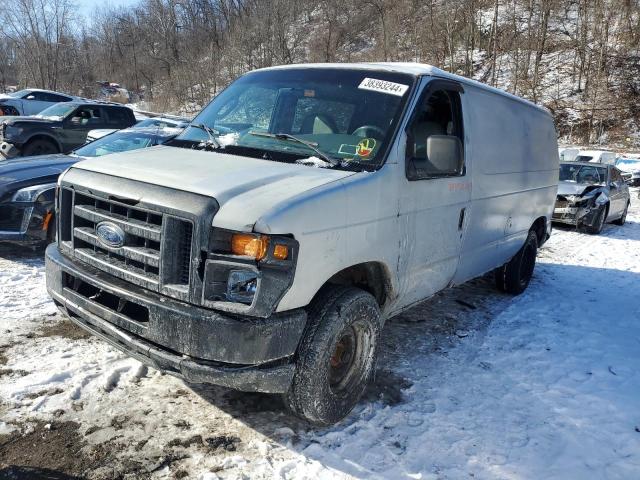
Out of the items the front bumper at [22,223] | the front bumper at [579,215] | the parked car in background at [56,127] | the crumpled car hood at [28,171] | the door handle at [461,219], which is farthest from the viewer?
the parked car in background at [56,127]

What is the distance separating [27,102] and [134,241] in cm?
2190

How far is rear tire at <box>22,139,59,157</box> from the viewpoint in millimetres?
12070

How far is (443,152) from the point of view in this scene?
3559 mm

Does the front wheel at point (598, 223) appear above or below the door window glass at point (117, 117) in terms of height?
below

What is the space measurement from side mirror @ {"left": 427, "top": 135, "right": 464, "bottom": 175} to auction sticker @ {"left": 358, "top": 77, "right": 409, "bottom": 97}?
0.43 metres

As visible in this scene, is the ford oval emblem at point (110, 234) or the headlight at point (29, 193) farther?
the headlight at point (29, 193)

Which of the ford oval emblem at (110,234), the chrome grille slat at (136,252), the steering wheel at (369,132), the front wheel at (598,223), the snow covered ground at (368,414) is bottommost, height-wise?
the snow covered ground at (368,414)

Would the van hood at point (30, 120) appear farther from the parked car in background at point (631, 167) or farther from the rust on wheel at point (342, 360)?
the parked car in background at point (631, 167)

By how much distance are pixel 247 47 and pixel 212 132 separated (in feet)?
138

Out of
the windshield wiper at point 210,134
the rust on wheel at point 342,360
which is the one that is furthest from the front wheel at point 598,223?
the windshield wiper at point 210,134

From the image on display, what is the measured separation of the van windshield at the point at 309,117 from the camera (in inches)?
137

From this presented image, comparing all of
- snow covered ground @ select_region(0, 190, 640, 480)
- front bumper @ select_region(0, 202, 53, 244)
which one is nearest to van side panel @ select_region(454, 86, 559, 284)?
snow covered ground @ select_region(0, 190, 640, 480)

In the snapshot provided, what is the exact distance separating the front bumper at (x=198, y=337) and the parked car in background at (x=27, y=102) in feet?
65.6

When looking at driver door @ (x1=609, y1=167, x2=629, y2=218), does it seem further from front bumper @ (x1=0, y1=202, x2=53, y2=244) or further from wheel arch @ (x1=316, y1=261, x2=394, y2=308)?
front bumper @ (x1=0, y1=202, x2=53, y2=244)
